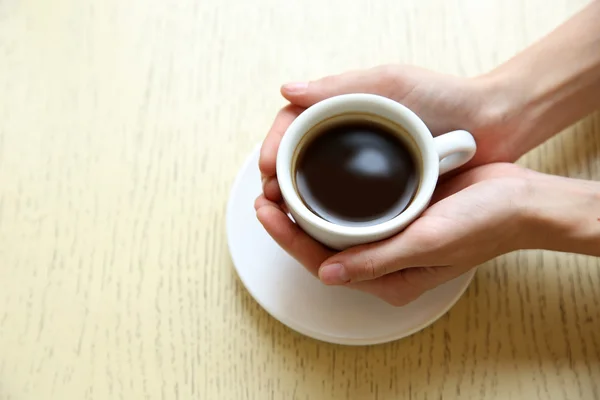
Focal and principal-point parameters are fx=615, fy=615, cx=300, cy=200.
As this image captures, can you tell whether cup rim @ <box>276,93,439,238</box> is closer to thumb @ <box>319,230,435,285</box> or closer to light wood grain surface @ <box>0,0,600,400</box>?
thumb @ <box>319,230,435,285</box>

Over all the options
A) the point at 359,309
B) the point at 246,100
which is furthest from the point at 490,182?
the point at 246,100

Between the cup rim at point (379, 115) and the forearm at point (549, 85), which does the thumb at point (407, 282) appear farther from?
the forearm at point (549, 85)

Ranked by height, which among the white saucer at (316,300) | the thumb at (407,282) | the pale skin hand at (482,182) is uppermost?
the pale skin hand at (482,182)

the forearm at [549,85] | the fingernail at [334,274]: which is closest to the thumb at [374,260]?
the fingernail at [334,274]

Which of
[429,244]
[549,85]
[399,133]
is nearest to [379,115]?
[399,133]

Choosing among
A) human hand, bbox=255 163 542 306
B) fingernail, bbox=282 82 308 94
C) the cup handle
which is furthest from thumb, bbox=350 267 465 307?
fingernail, bbox=282 82 308 94

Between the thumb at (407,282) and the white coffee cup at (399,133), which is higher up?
the white coffee cup at (399,133)

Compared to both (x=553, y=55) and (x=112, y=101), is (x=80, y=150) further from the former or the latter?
(x=553, y=55)
